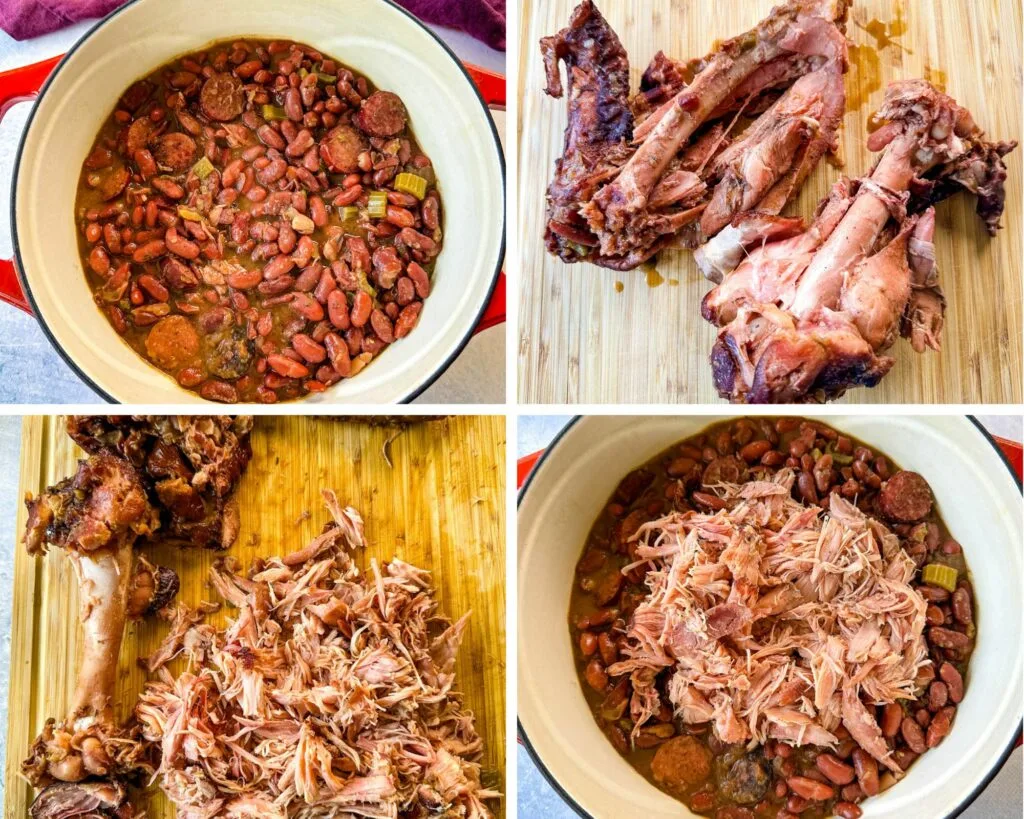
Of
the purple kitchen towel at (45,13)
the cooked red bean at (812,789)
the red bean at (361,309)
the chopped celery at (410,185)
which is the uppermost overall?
the purple kitchen towel at (45,13)

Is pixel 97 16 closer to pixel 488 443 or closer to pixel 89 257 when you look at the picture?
pixel 89 257

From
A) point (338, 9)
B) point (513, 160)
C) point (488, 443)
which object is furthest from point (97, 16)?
point (488, 443)

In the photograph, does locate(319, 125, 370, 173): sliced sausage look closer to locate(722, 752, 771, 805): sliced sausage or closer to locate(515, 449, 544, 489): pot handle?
locate(515, 449, 544, 489): pot handle

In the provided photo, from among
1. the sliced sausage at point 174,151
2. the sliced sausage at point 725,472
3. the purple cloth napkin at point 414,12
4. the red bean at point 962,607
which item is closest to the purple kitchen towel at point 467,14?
the purple cloth napkin at point 414,12

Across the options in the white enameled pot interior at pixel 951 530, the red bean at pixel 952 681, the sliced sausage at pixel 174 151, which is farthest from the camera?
the sliced sausage at pixel 174 151

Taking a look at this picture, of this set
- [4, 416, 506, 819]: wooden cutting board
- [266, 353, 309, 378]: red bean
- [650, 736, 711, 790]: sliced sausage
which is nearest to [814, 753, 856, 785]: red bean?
[650, 736, 711, 790]: sliced sausage

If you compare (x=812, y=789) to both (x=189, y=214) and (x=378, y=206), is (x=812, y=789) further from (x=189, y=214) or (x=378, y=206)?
(x=189, y=214)

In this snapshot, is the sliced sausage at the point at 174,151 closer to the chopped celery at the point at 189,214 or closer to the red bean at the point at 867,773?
the chopped celery at the point at 189,214
